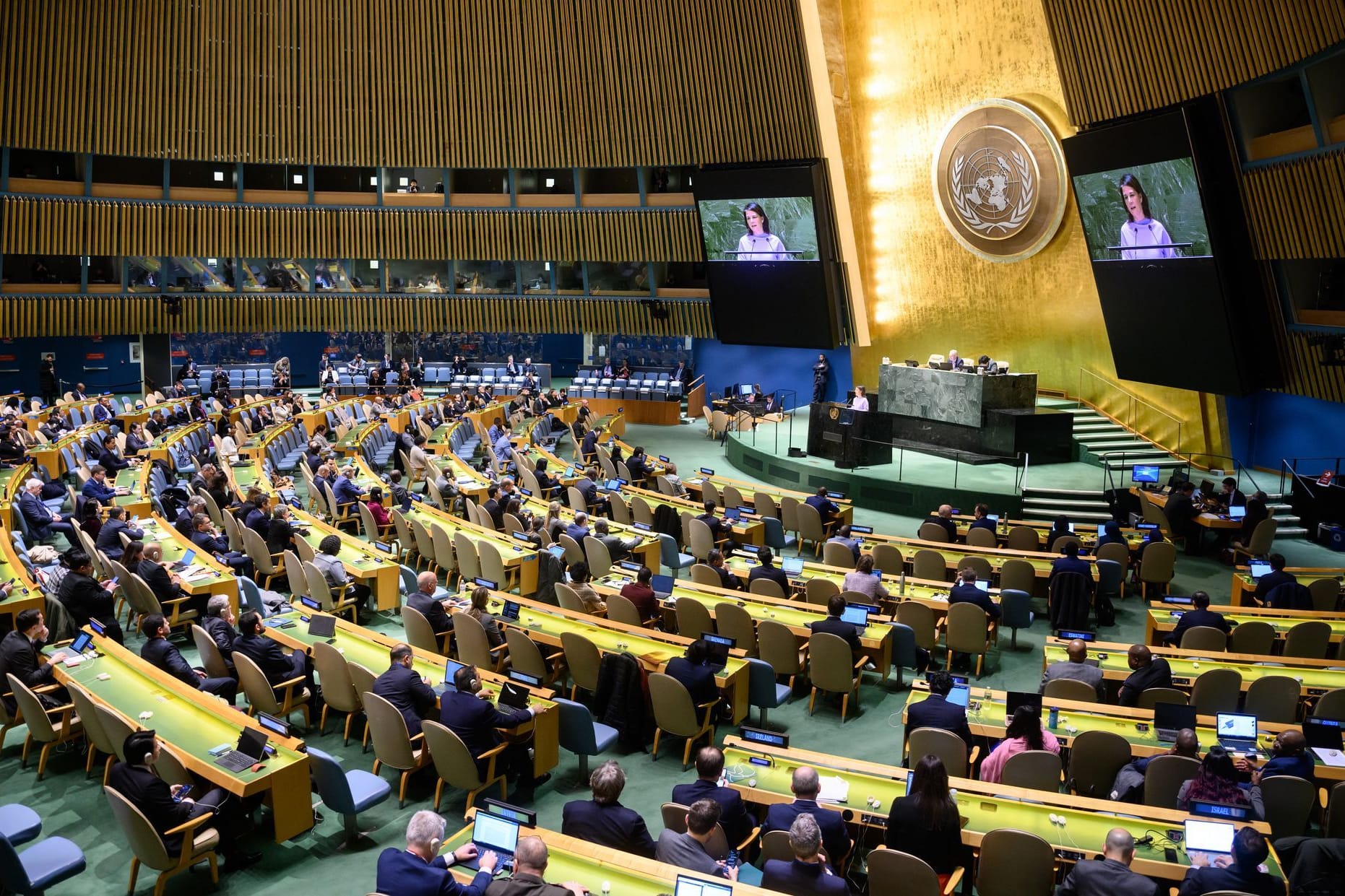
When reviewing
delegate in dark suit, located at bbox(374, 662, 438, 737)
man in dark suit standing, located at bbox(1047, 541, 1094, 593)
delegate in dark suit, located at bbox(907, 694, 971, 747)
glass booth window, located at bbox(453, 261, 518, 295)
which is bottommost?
delegate in dark suit, located at bbox(907, 694, 971, 747)

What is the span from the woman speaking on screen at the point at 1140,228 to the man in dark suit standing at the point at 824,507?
7089 mm

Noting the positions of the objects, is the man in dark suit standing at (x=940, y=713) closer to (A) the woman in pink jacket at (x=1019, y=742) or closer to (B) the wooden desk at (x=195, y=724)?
(A) the woman in pink jacket at (x=1019, y=742)

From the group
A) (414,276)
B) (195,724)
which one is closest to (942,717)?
(195,724)

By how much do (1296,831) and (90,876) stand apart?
722 centimetres

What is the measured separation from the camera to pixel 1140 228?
1650cm

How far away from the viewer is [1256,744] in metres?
6.70

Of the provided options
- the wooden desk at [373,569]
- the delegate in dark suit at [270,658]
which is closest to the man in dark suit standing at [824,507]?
the wooden desk at [373,569]

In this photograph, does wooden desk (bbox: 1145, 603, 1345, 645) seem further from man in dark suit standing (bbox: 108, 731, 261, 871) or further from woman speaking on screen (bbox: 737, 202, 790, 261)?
woman speaking on screen (bbox: 737, 202, 790, 261)

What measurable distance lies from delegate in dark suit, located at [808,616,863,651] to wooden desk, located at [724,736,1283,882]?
2274mm

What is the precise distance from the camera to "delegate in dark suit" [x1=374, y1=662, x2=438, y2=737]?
6996 millimetres

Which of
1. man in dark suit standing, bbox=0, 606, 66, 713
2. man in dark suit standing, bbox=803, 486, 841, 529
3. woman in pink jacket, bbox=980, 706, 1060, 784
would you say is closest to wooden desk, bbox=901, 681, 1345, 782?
woman in pink jacket, bbox=980, 706, 1060, 784

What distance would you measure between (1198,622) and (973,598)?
6.28ft

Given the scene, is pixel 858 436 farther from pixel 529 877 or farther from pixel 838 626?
pixel 529 877

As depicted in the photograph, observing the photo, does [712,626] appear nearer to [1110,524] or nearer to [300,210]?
[1110,524]
